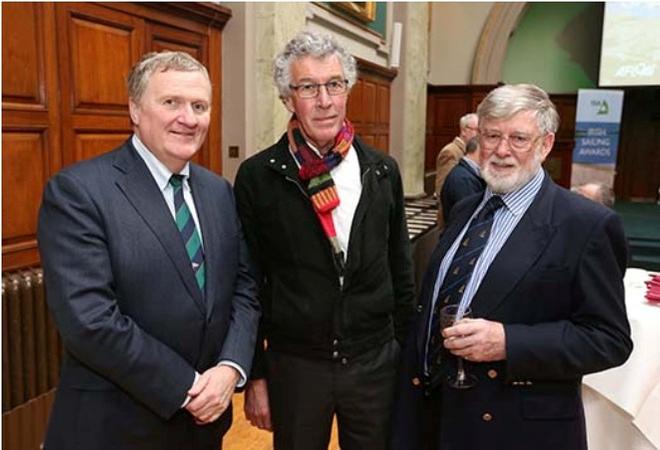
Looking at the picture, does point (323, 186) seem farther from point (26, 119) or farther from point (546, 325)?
point (26, 119)

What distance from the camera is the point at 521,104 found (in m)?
1.44

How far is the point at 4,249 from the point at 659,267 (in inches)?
266

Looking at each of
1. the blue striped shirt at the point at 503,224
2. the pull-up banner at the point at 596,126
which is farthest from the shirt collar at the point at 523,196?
the pull-up banner at the point at 596,126

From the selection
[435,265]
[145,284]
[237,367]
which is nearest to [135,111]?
[145,284]

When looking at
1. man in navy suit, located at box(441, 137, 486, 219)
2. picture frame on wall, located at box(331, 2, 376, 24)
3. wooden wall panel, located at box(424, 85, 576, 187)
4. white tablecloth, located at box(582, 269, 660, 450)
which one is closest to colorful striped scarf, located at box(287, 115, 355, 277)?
white tablecloth, located at box(582, 269, 660, 450)

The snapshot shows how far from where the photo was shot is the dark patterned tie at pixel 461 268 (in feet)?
5.03

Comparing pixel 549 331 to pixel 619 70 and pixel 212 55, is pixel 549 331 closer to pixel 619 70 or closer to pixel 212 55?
pixel 212 55

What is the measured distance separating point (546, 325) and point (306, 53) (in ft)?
3.13

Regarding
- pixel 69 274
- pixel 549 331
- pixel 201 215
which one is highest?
pixel 201 215

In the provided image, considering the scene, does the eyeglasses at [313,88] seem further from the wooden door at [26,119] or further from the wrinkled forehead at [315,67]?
the wooden door at [26,119]

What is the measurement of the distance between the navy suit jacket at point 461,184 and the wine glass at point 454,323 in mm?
1914

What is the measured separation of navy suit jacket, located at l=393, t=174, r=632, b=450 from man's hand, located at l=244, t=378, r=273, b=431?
556 mm

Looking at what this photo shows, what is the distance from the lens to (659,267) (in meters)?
6.84

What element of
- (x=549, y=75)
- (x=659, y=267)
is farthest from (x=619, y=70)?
(x=659, y=267)
